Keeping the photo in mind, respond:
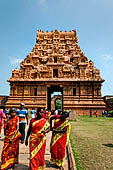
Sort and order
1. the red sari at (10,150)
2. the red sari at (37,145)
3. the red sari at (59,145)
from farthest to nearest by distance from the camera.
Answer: the red sari at (59,145)
the red sari at (10,150)
the red sari at (37,145)

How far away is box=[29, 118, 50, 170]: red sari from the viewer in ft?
11.3

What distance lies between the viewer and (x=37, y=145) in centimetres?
352

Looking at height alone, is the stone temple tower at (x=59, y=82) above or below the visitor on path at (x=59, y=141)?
above

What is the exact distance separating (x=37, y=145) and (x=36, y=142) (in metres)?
0.08

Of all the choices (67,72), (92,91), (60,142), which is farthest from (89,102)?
(60,142)

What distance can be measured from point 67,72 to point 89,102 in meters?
6.66

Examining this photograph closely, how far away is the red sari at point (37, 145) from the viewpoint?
3.45 meters

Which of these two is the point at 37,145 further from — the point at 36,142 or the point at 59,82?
the point at 59,82

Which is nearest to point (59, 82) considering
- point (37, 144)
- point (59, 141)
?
point (59, 141)

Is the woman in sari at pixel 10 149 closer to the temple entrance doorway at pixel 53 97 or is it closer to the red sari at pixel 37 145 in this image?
the red sari at pixel 37 145

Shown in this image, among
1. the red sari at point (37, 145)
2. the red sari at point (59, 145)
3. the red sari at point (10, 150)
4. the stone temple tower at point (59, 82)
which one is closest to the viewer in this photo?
the red sari at point (37, 145)

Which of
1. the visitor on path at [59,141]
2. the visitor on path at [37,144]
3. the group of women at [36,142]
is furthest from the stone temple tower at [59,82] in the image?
the visitor on path at [37,144]

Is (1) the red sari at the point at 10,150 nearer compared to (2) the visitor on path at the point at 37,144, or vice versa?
(2) the visitor on path at the point at 37,144

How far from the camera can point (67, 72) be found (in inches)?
971
